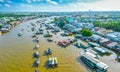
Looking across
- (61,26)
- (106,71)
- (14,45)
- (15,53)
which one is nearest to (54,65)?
(106,71)

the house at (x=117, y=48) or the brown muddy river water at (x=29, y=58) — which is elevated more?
the house at (x=117, y=48)

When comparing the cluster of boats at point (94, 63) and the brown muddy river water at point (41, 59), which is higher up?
the cluster of boats at point (94, 63)

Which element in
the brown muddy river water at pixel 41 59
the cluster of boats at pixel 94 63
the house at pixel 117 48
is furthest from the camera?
the house at pixel 117 48

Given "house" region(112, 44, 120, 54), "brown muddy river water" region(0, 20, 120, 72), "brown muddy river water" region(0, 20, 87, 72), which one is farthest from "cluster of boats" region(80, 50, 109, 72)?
"house" region(112, 44, 120, 54)

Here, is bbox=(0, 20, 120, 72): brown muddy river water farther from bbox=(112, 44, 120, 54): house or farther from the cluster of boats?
bbox=(112, 44, 120, 54): house

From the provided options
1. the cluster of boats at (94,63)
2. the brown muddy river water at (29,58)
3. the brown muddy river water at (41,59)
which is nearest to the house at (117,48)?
the brown muddy river water at (41,59)

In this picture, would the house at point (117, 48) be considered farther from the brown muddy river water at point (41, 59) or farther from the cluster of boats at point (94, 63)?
the cluster of boats at point (94, 63)

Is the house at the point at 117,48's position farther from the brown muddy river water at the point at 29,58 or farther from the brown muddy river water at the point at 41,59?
the brown muddy river water at the point at 29,58

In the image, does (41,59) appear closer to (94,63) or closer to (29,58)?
(29,58)

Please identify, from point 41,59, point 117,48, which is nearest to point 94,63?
point 41,59

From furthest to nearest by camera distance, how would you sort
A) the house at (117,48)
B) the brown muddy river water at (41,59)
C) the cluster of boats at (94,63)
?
the house at (117,48)
the brown muddy river water at (41,59)
the cluster of boats at (94,63)

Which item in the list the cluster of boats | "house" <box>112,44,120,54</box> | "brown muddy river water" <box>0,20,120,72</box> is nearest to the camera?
the cluster of boats

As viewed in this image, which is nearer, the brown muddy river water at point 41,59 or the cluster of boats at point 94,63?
the cluster of boats at point 94,63

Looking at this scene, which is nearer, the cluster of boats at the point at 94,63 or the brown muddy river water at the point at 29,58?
the cluster of boats at the point at 94,63
